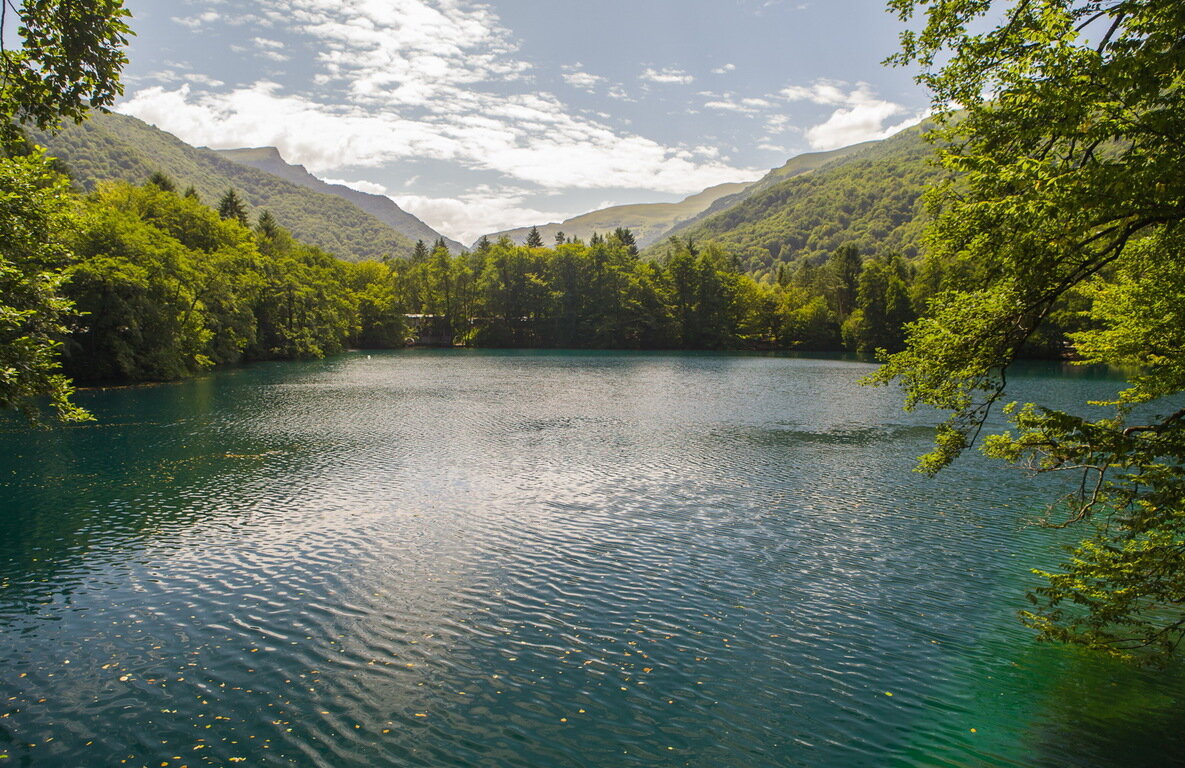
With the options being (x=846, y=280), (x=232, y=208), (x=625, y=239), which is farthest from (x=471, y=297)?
(x=846, y=280)

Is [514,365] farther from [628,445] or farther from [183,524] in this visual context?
[183,524]

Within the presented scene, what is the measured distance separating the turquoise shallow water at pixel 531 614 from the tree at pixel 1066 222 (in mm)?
2354

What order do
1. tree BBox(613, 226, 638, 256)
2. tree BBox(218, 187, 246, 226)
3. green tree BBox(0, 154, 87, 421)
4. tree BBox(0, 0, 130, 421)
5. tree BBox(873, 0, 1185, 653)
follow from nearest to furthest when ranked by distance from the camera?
tree BBox(873, 0, 1185, 653) → tree BBox(0, 0, 130, 421) → green tree BBox(0, 154, 87, 421) → tree BBox(218, 187, 246, 226) → tree BBox(613, 226, 638, 256)

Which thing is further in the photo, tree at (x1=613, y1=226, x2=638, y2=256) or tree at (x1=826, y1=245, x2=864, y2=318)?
tree at (x1=613, y1=226, x2=638, y2=256)

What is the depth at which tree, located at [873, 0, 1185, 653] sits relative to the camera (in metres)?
7.93

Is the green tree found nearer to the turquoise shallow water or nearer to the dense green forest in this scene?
the turquoise shallow water

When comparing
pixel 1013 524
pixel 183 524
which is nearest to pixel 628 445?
pixel 1013 524

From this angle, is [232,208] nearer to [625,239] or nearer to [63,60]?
[625,239]

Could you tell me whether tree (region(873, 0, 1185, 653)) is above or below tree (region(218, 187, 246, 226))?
below

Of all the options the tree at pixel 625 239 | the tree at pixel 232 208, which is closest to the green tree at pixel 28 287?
the tree at pixel 232 208

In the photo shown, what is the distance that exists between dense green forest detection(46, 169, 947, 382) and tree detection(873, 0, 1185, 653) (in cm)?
6241

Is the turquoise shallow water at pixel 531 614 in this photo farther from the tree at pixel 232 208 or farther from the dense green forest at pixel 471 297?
the tree at pixel 232 208

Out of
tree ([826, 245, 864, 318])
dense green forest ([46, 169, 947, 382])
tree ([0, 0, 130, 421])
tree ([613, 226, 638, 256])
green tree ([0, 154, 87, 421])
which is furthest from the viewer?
tree ([613, 226, 638, 256])

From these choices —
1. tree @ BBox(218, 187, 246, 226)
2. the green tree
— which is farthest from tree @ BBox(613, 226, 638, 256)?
the green tree
